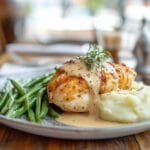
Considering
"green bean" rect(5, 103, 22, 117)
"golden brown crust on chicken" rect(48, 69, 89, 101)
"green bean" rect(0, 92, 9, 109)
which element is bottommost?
"green bean" rect(5, 103, 22, 117)

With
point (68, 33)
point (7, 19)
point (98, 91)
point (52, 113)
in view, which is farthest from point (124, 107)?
point (7, 19)

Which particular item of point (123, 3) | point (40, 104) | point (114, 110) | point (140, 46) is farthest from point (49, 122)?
point (123, 3)

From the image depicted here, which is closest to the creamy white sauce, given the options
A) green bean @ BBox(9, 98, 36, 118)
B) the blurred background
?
green bean @ BBox(9, 98, 36, 118)

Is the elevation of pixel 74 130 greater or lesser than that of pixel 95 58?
lesser

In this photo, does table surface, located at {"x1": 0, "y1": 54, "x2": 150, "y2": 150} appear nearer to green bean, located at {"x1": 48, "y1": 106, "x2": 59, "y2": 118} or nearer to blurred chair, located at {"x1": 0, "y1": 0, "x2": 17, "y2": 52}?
green bean, located at {"x1": 48, "y1": 106, "x2": 59, "y2": 118}

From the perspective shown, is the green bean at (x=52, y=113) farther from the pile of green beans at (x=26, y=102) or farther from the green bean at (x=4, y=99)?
the green bean at (x=4, y=99)

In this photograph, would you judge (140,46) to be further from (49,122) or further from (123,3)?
(123,3)

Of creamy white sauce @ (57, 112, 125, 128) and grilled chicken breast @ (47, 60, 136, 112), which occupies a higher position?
grilled chicken breast @ (47, 60, 136, 112)

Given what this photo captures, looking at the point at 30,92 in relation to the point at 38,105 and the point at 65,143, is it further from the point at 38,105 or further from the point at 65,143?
the point at 65,143
